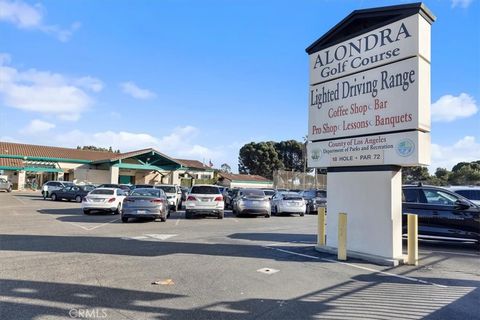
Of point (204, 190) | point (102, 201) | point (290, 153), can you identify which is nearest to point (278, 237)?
point (204, 190)

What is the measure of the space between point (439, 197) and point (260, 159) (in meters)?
81.7

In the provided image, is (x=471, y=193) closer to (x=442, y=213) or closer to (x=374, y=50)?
(x=442, y=213)

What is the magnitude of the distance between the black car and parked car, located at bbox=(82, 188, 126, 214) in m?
14.9

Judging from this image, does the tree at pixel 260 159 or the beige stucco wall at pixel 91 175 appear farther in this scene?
the tree at pixel 260 159

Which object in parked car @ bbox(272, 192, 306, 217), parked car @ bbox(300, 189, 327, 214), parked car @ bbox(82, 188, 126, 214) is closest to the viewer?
parked car @ bbox(82, 188, 126, 214)

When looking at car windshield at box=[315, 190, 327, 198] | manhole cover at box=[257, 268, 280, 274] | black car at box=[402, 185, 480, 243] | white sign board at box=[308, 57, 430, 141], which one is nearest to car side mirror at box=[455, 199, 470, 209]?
black car at box=[402, 185, 480, 243]

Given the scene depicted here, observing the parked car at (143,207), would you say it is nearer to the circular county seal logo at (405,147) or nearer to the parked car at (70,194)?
the circular county seal logo at (405,147)

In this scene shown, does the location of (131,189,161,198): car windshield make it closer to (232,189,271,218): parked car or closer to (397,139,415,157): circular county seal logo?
(232,189,271,218): parked car

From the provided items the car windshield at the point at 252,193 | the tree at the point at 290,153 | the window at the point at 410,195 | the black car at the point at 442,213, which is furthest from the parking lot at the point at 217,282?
the tree at the point at 290,153

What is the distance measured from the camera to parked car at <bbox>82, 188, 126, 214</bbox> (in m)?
21.5

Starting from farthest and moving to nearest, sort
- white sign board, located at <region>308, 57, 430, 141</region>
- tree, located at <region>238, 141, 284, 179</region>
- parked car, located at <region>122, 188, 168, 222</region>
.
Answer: tree, located at <region>238, 141, 284, 179</region> → parked car, located at <region>122, 188, 168, 222</region> → white sign board, located at <region>308, 57, 430, 141</region>

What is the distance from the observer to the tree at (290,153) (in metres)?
98.1

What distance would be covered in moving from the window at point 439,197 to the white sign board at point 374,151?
385 cm

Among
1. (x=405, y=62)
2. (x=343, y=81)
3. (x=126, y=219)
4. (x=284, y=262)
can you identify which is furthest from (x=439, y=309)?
(x=126, y=219)
